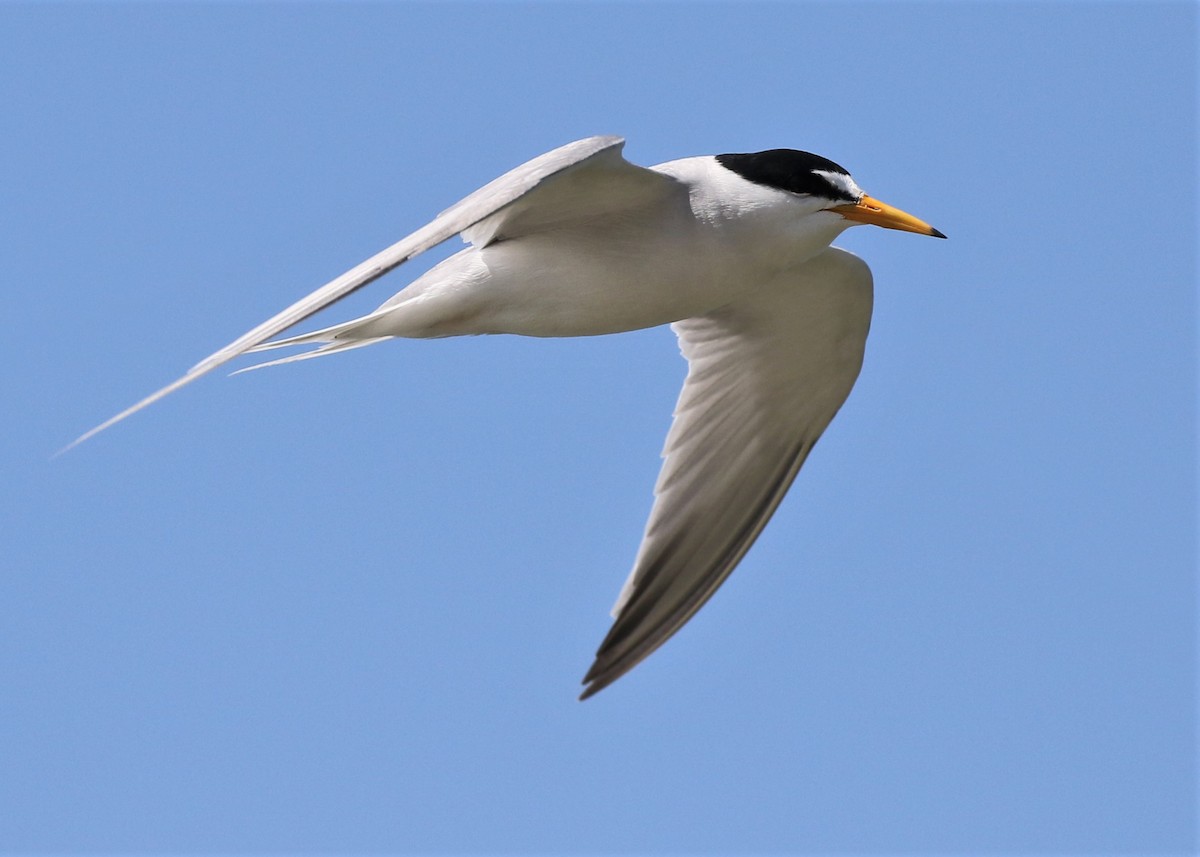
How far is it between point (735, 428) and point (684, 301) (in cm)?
177

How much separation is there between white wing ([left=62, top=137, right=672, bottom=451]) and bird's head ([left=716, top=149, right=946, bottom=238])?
1.45 feet

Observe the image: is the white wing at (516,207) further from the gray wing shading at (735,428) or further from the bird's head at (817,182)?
the gray wing shading at (735,428)

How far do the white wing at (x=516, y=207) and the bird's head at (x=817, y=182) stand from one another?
1.45 feet

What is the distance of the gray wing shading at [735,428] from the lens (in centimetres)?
927

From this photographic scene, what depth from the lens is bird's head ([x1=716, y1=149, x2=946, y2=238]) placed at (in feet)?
25.9

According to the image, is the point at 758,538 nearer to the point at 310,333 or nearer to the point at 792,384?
the point at 792,384

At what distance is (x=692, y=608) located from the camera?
9289 mm

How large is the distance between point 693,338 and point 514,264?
79.4 inches

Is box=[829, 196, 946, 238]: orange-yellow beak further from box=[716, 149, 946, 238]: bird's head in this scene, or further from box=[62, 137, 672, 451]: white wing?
box=[62, 137, 672, 451]: white wing

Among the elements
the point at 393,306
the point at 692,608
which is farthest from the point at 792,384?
the point at 393,306

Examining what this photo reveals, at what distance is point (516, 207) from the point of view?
25.5 ft

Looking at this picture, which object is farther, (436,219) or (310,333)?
(310,333)

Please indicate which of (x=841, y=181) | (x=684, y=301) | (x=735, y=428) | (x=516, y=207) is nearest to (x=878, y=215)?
(x=841, y=181)

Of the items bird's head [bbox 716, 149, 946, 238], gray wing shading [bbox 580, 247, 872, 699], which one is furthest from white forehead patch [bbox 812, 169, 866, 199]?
gray wing shading [bbox 580, 247, 872, 699]
